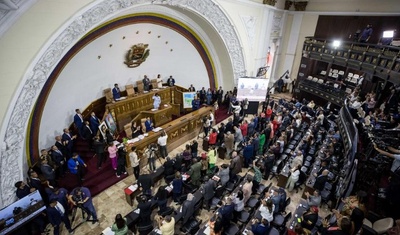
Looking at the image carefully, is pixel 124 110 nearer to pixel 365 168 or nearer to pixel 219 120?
pixel 219 120

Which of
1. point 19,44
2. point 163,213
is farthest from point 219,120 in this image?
point 19,44

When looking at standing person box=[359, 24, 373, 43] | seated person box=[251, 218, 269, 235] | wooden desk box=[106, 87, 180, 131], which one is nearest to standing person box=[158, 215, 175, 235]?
seated person box=[251, 218, 269, 235]

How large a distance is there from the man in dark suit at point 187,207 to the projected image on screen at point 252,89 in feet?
27.6

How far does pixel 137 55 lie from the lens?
36.4 ft

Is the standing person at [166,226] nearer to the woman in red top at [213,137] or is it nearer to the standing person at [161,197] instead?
the standing person at [161,197]

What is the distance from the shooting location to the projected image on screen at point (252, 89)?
12.6 metres

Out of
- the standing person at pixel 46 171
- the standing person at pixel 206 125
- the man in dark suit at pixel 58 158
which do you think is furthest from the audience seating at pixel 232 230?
the man in dark suit at pixel 58 158

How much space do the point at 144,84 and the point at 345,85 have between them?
11581 millimetres

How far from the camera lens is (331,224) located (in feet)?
15.9

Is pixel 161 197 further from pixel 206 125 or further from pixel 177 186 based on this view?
pixel 206 125

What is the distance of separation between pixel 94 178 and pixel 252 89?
9020 mm

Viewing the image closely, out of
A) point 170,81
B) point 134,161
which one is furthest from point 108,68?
point 134,161

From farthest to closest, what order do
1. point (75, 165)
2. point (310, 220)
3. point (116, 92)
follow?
point (116, 92) → point (75, 165) → point (310, 220)

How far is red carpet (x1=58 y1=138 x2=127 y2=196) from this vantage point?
7.00 meters
